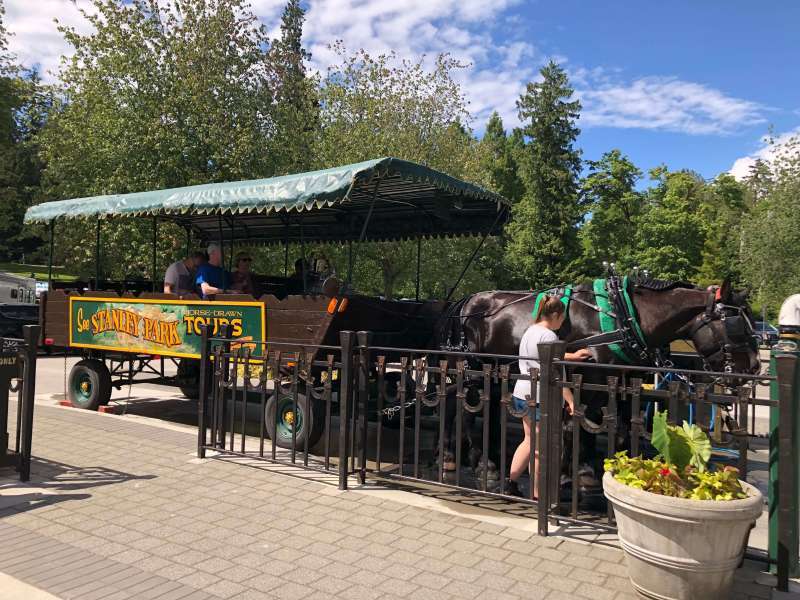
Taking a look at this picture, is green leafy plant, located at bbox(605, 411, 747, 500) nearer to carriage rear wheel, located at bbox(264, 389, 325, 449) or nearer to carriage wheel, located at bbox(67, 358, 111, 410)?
carriage rear wheel, located at bbox(264, 389, 325, 449)

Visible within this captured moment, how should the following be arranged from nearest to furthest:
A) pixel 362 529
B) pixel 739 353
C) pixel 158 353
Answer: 1. pixel 362 529
2. pixel 739 353
3. pixel 158 353

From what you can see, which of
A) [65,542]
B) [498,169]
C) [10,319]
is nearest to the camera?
[65,542]

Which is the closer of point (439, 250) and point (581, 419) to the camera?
point (581, 419)

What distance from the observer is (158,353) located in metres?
8.80

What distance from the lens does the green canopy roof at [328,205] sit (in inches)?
263

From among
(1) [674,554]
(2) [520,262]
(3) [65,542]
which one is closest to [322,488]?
(3) [65,542]

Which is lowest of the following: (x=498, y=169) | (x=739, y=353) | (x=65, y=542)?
(x=65, y=542)

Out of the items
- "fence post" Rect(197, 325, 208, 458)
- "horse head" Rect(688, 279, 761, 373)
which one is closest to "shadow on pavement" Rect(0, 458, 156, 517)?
→ "fence post" Rect(197, 325, 208, 458)

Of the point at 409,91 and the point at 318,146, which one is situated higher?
the point at 409,91

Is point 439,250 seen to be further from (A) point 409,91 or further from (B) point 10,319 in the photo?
(B) point 10,319

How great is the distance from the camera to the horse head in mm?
5617

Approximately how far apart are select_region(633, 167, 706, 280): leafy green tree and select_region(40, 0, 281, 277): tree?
32020 mm

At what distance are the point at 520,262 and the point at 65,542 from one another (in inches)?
1643

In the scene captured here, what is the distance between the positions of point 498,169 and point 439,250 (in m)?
31.0
